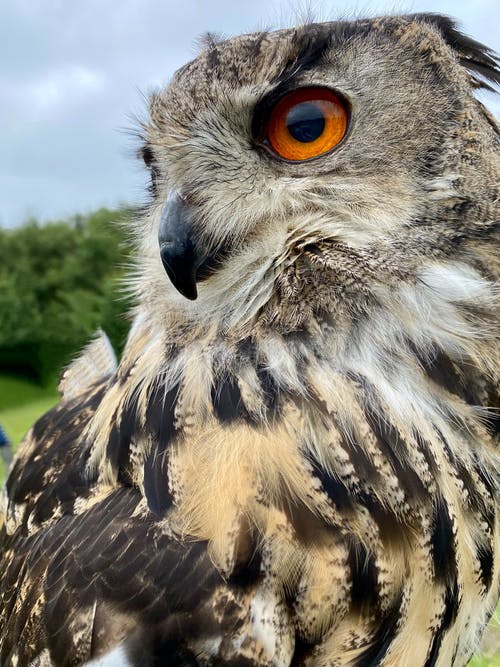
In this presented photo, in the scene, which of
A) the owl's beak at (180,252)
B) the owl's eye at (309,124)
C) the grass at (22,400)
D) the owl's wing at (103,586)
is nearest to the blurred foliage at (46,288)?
the grass at (22,400)

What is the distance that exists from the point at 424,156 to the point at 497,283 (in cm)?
37

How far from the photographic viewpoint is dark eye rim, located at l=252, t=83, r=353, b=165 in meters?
1.53

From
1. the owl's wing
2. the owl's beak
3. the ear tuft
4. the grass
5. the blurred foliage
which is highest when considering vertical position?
the ear tuft

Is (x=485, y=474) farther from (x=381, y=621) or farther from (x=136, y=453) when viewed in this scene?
(x=136, y=453)

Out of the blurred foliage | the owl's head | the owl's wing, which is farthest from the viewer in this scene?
the blurred foliage

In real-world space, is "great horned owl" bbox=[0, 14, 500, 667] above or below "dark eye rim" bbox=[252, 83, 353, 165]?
below

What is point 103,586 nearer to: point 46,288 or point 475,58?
point 475,58

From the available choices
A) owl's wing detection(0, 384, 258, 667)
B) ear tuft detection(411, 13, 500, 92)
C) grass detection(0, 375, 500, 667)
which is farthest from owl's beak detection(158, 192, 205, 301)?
grass detection(0, 375, 500, 667)

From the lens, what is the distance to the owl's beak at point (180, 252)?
5.08 ft

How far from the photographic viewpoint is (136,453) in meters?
1.55

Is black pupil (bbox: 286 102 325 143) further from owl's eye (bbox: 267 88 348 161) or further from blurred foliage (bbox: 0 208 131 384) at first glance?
blurred foliage (bbox: 0 208 131 384)

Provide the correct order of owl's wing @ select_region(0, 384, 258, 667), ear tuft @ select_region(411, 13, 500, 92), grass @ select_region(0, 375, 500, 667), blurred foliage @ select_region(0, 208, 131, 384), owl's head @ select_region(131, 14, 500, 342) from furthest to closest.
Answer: blurred foliage @ select_region(0, 208, 131, 384) → grass @ select_region(0, 375, 500, 667) → ear tuft @ select_region(411, 13, 500, 92) → owl's head @ select_region(131, 14, 500, 342) → owl's wing @ select_region(0, 384, 258, 667)

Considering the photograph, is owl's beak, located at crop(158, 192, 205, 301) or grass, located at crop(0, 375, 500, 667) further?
grass, located at crop(0, 375, 500, 667)

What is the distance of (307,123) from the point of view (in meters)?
1.52
